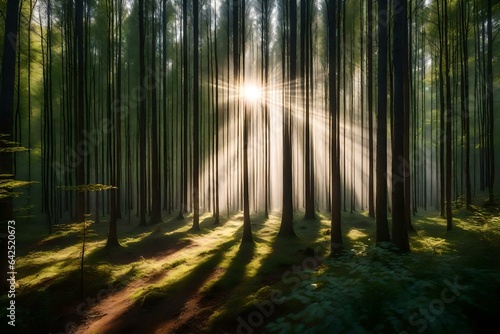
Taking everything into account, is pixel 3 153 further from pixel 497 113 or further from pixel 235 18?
pixel 497 113

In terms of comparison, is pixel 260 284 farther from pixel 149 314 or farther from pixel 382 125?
pixel 382 125

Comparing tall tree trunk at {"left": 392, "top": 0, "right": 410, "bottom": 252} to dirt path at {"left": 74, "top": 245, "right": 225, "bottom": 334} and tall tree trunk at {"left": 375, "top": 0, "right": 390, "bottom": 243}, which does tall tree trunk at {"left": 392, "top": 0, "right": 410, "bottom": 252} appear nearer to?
tall tree trunk at {"left": 375, "top": 0, "right": 390, "bottom": 243}

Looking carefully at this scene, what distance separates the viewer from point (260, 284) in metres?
6.95

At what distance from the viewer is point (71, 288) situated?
7.45 m

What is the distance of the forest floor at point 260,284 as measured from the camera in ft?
10.6

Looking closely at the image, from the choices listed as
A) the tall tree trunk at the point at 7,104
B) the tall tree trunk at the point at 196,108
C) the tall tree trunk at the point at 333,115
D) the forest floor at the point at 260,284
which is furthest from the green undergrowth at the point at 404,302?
the tall tree trunk at the point at 196,108

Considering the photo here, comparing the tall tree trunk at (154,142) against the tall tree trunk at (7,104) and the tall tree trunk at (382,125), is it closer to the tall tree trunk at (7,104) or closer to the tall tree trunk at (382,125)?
the tall tree trunk at (7,104)

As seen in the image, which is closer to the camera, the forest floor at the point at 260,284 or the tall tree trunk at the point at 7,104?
the forest floor at the point at 260,284

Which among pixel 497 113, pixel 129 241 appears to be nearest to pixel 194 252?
pixel 129 241

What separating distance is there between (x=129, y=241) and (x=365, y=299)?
37.4 feet

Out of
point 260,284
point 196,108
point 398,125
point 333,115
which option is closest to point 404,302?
point 260,284

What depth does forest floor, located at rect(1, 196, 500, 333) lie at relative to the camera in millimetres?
3227

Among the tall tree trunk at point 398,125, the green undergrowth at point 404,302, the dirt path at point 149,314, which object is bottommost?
the dirt path at point 149,314

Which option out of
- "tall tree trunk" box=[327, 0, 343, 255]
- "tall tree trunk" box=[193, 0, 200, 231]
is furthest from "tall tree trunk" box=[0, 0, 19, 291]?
"tall tree trunk" box=[327, 0, 343, 255]
